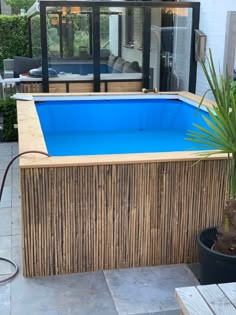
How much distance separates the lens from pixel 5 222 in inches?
152

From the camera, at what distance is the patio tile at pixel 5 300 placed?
2.60 meters

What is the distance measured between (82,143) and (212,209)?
335cm

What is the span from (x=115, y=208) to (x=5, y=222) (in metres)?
1.29

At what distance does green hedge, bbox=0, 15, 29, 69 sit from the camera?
506 inches

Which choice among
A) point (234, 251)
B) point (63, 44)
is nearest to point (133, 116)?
point (63, 44)

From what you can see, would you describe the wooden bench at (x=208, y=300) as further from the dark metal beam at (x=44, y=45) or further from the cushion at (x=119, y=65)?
the cushion at (x=119, y=65)

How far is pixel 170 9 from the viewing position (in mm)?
7492

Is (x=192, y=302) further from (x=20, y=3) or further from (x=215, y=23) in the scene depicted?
(x=20, y=3)

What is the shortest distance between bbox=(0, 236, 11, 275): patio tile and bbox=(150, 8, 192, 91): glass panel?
494cm

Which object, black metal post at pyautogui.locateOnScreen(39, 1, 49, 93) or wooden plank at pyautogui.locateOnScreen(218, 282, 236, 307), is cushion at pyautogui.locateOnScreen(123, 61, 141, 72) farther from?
wooden plank at pyautogui.locateOnScreen(218, 282, 236, 307)

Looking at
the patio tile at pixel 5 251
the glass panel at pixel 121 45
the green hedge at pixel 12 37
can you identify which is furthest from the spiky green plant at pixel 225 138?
the green hedge at pixel 12 37

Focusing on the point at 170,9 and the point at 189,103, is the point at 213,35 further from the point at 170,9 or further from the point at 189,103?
the point at 189,103

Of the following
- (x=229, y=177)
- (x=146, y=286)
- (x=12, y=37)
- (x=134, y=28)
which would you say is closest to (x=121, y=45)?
(x=134, y=28)

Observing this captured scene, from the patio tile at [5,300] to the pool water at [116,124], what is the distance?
10.6 ft
